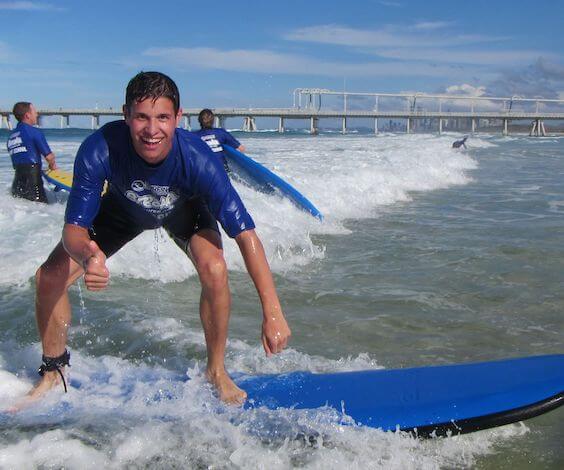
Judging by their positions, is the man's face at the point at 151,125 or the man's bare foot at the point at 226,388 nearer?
the man's face at the point at 151,125

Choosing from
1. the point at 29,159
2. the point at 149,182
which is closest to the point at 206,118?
the point at 29,159

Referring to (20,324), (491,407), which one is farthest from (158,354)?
(491,407)

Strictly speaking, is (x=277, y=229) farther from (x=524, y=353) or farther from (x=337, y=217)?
(x=524, y=353)

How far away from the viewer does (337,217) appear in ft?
29.6

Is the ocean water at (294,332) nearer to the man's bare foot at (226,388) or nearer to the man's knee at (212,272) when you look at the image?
the man's bare foot at (226,388)

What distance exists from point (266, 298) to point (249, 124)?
8169 centimetres

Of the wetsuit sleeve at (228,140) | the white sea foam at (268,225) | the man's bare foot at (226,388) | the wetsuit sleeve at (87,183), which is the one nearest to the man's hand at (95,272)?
the wetsuit sleeve at (87,183)

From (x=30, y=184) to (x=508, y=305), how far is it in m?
6.71

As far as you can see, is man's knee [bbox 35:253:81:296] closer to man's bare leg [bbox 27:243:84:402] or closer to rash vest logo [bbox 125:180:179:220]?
man's bare leg [bbox 27:243:84:402]

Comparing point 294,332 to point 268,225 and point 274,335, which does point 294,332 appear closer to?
point 274,335

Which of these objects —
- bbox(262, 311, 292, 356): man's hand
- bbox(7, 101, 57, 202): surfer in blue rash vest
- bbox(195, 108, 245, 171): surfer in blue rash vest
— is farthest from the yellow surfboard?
bbox(262, 311, 292, 356): man's hand

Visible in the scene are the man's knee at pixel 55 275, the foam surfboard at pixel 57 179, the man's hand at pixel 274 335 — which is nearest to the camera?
the man's hand at pixel 274 335

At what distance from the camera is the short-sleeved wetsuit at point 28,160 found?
27.9 feet

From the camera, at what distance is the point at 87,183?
2.64 meters
